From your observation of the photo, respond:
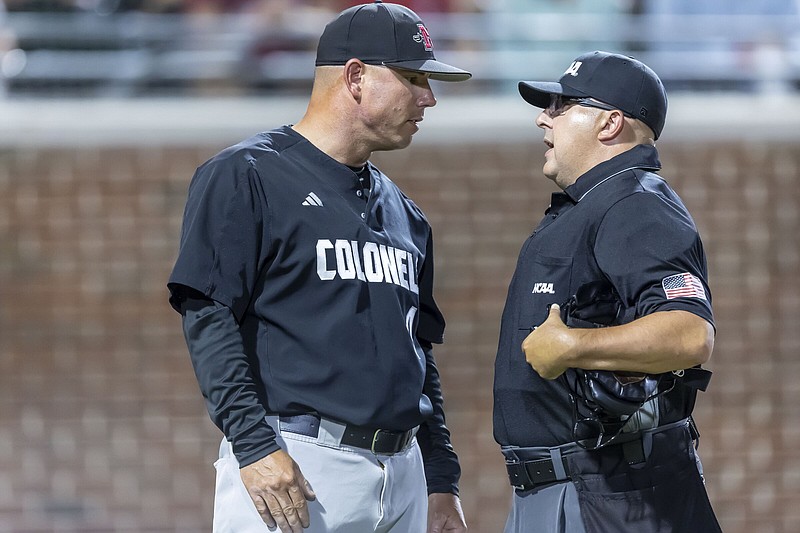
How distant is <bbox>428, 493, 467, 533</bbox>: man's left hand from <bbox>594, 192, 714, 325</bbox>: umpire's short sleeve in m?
0.99

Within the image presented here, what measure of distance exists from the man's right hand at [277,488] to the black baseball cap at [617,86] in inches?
51.7

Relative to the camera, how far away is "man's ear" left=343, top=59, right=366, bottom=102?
320cm

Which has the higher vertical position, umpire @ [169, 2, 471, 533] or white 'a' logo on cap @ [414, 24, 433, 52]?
white 'a' logo on cap @ [414, 24, 433, 52]

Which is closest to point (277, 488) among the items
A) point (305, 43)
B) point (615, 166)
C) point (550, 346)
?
point (550, 346)

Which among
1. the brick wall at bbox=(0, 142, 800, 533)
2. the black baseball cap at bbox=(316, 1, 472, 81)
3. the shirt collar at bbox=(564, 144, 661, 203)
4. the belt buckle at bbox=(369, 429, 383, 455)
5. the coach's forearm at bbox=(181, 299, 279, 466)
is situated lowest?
the brick wall at bbox=(0, 142, 800, 533)

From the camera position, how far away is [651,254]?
2.84 metres

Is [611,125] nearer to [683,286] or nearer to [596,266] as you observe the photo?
[596,266]

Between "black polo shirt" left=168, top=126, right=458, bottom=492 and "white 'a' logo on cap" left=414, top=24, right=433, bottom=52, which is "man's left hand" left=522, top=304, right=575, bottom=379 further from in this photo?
"white 'a' logo on cap" left=414, top=24, right=433, bottom=52

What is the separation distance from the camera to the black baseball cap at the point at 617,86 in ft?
10.3

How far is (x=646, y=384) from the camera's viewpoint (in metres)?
2.80

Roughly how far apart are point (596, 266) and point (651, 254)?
0.19 meters

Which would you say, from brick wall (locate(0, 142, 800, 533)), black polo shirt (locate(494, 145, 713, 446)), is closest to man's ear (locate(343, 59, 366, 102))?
black polo shirt (locate(494, 145, 713, 446))

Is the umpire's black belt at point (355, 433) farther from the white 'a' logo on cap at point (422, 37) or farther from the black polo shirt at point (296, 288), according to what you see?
the white 'a' logo on cap at point (422, 37)

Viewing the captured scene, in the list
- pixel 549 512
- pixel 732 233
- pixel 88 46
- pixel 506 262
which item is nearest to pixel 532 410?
pixel 549 512
